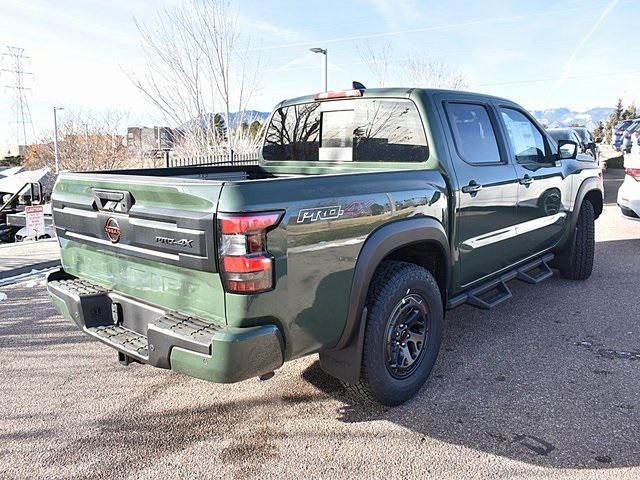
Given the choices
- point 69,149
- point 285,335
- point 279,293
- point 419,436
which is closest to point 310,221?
point 279,293

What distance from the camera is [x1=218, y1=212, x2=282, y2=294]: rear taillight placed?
7.50ft

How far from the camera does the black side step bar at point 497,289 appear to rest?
3.92 metres

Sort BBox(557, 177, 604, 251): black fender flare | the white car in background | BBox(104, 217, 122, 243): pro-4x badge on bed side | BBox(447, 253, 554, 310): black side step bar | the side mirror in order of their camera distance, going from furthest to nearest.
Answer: the white car in background < BBox(557, 177, 604, 251): black fender flare < the side mirror < BBox(447, 253, 554, 310): black side step bar < BBox(104, 217, 122, 243): pro-4x badge on bed side

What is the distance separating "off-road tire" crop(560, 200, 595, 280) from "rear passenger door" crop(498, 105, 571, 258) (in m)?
0.65

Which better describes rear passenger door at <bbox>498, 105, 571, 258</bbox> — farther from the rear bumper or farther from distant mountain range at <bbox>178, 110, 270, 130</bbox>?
distant mountain range at <bbox>178, 110, 270, 130</bbox>

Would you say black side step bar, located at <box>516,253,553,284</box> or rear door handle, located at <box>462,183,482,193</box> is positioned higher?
rear door handle, located at <box>462,183,482,193</box>

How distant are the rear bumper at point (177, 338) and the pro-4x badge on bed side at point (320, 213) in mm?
543

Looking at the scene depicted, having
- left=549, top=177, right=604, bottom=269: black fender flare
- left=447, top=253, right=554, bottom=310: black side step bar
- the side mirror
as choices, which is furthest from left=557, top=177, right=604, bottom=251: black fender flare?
the side mirror

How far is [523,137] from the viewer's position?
4.68 metres

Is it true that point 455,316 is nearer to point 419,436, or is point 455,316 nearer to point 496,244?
point 496,244

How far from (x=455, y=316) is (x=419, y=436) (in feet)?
7.08

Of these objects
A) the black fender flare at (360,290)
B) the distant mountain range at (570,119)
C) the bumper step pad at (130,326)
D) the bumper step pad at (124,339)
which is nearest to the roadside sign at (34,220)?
the bumper step pad at (130,326)

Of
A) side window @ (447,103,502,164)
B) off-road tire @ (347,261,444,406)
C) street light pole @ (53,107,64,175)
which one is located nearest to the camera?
off-road tire @ (347,261,444,406)

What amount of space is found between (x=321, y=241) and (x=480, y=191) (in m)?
1.77
